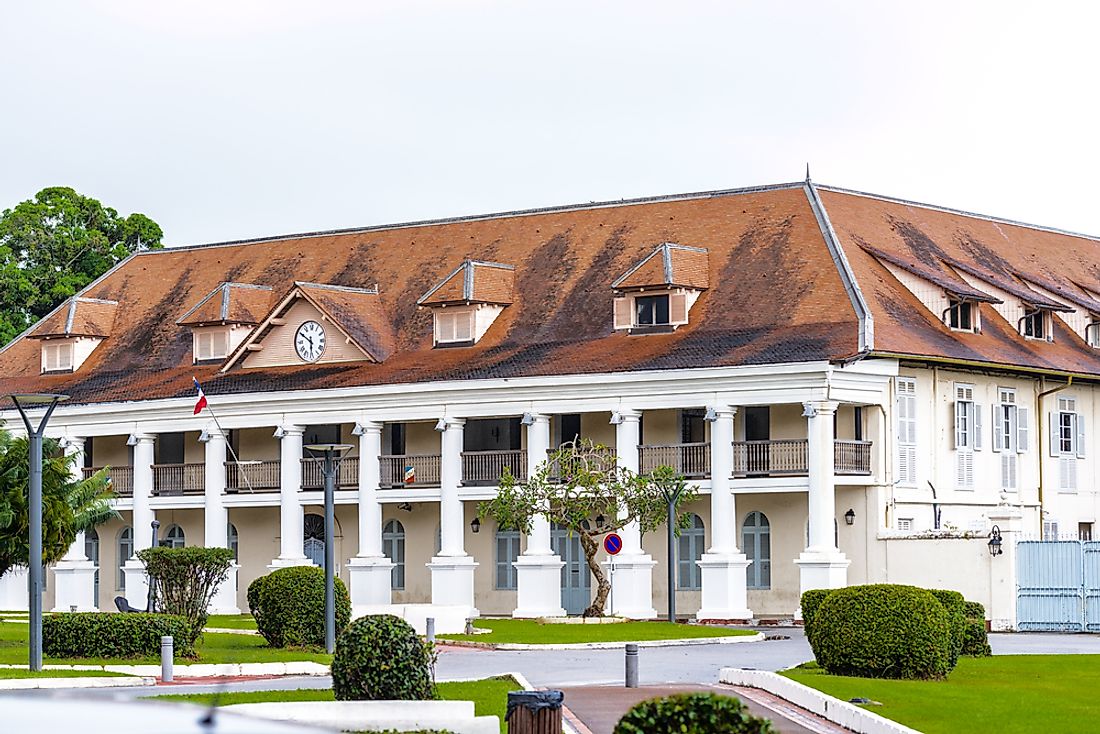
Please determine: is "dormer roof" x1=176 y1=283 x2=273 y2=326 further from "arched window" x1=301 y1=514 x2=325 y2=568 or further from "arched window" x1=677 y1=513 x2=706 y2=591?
"arched window" x1=677 y1=513 x2=706 y2=591

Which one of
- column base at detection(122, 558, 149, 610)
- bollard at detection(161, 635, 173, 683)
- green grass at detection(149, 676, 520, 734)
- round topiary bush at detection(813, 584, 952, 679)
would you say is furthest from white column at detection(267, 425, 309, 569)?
round topiary bush at detection(813, 584, 952, 679)

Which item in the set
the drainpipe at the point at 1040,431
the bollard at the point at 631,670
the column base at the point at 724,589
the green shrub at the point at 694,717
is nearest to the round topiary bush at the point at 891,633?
the bollard at the point at 631,670

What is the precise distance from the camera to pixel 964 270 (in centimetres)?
5197

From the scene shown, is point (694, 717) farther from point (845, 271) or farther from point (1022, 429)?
point (1022, 429)

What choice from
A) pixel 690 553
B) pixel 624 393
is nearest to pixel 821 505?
pixel 690 553

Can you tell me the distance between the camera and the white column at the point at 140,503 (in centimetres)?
5650

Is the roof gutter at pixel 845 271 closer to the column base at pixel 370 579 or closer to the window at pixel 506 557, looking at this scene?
the window at pixel 506 557

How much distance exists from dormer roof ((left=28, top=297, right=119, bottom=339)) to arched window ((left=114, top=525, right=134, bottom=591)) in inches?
245

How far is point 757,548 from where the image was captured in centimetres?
4938

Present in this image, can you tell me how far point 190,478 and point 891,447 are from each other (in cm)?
2019

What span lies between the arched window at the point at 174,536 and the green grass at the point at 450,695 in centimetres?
3257

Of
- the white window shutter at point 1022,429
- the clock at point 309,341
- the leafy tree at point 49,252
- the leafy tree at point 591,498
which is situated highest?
the leafy tree at point 49,252

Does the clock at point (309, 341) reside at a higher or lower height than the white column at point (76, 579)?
higher

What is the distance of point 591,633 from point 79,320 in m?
25.8
